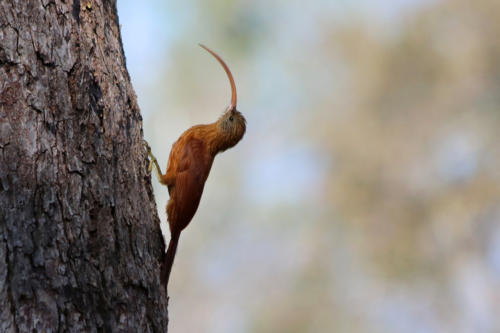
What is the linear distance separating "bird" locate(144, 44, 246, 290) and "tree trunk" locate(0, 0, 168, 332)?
2.66ft

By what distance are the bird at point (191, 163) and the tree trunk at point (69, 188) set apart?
0.81 meters

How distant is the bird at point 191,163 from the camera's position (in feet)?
15.5

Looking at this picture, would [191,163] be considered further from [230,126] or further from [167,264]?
[167,264]

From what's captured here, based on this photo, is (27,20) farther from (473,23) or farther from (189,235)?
(473,23)

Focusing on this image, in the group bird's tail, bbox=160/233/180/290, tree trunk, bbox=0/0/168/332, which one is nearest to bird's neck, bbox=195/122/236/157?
bird's tail, bbox=160/233/180/290

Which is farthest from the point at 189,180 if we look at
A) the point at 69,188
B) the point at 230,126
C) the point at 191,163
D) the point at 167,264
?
the point at 69,188

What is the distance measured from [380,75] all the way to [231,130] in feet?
35.0

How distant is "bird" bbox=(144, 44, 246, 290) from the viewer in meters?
4.73

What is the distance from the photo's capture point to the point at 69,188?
3.05 m

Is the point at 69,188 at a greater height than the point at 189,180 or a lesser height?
lesser

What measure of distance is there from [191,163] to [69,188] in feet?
6.80

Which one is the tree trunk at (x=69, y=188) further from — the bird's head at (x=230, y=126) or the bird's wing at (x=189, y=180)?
the bird's head at (x=230, y=126)

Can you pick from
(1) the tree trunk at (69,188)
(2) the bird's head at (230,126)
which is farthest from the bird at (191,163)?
(1) the tree trunk at (69,188)

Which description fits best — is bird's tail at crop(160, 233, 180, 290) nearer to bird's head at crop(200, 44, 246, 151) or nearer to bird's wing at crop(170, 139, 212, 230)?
bird's wing at crop(170, 139, 212, 230)
